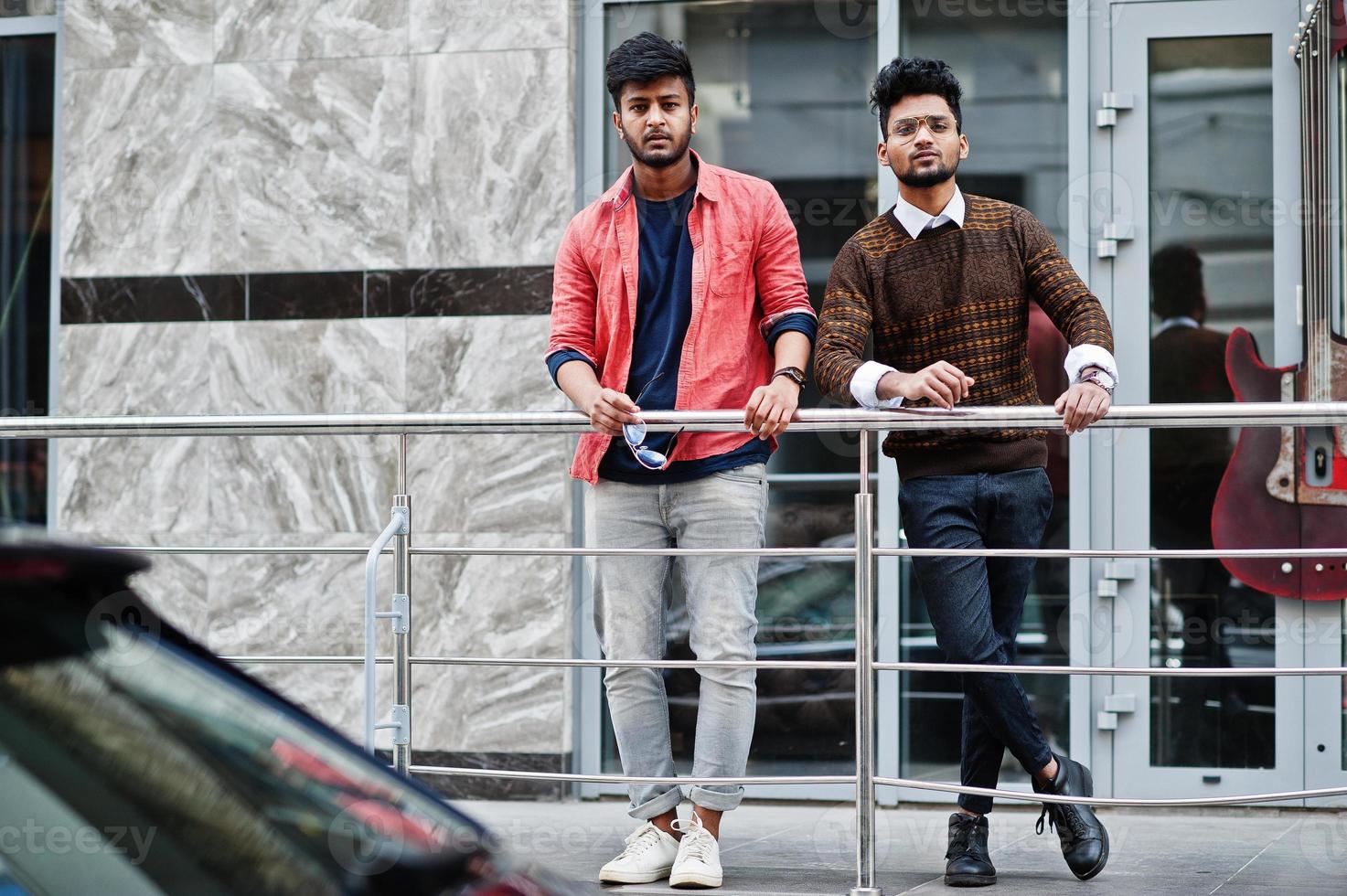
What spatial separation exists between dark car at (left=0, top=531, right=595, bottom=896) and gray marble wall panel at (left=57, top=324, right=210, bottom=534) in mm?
4966

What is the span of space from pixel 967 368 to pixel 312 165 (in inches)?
132

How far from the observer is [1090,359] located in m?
3.72

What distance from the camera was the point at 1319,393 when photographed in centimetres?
560

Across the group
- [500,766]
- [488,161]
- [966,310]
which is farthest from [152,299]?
[966,310]

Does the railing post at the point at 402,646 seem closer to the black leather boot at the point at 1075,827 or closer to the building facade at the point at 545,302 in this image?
the black leather boot at the point at 1075,827

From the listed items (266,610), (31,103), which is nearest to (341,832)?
(266,610)

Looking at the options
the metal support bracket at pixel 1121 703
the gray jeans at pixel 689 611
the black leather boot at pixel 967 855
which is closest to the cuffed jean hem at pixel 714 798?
the gray jeans at pixel 689 611

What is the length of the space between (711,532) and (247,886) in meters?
2.81

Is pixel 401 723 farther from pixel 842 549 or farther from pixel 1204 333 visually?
pixel 1204 333

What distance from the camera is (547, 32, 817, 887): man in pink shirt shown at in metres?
3.97

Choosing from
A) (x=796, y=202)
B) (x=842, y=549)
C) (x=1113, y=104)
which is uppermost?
(x=1113, y=104)

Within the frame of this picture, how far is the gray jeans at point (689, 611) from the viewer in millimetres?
3951

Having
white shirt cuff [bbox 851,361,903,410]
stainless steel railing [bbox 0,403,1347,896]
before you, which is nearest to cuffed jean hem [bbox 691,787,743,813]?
stainless steel railing [bbox 0,403,1347,896]

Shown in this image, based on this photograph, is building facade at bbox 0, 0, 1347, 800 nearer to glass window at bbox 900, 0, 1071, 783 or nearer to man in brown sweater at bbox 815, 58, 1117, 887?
glass window at bbox 900, 0, 1071, 783
